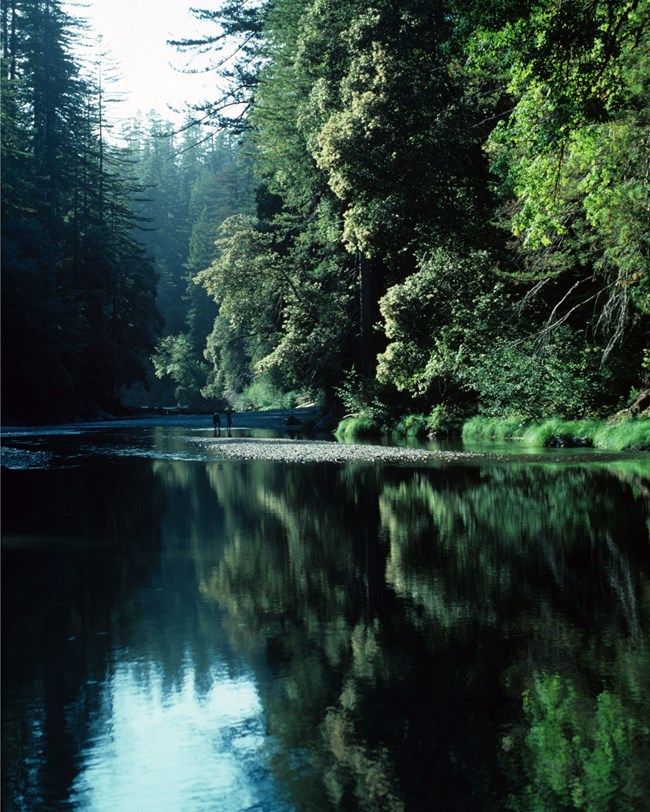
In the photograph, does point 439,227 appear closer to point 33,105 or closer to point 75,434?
point 75,434

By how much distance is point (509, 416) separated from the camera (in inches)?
1194

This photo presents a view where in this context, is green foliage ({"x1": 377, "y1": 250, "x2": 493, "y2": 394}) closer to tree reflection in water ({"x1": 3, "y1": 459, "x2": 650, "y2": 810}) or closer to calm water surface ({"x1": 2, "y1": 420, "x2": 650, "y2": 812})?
tree reflection in water ({"x1": 3, "y1": 459, "x2": 650, "y2": 810})

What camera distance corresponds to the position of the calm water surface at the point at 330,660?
3.88 metres

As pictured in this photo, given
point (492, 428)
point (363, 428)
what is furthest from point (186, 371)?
point (492, 428)

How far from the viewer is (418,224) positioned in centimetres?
2839

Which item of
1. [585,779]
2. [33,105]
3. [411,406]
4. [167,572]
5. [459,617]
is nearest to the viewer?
[585,779]

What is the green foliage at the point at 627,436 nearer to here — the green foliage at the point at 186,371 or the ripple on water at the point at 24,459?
the ripple on water at the point at 24,459

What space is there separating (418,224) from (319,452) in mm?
7457

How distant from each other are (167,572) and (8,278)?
4183 centimetres

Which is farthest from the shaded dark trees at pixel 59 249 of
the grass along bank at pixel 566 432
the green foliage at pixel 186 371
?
the grass along bank at pixel 566 432

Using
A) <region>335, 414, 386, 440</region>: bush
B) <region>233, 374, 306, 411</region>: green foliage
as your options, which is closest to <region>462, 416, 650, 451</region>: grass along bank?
<region>335, 414, 386, 440</region>: bush

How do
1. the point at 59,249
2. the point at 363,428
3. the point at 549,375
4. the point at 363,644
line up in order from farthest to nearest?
the point at 59,249
the point at 363,428
the point at 549,375
the point at 363,644

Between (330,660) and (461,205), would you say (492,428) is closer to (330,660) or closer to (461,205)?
(461,205)

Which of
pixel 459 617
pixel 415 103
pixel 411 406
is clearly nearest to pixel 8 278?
pixel 411 406
